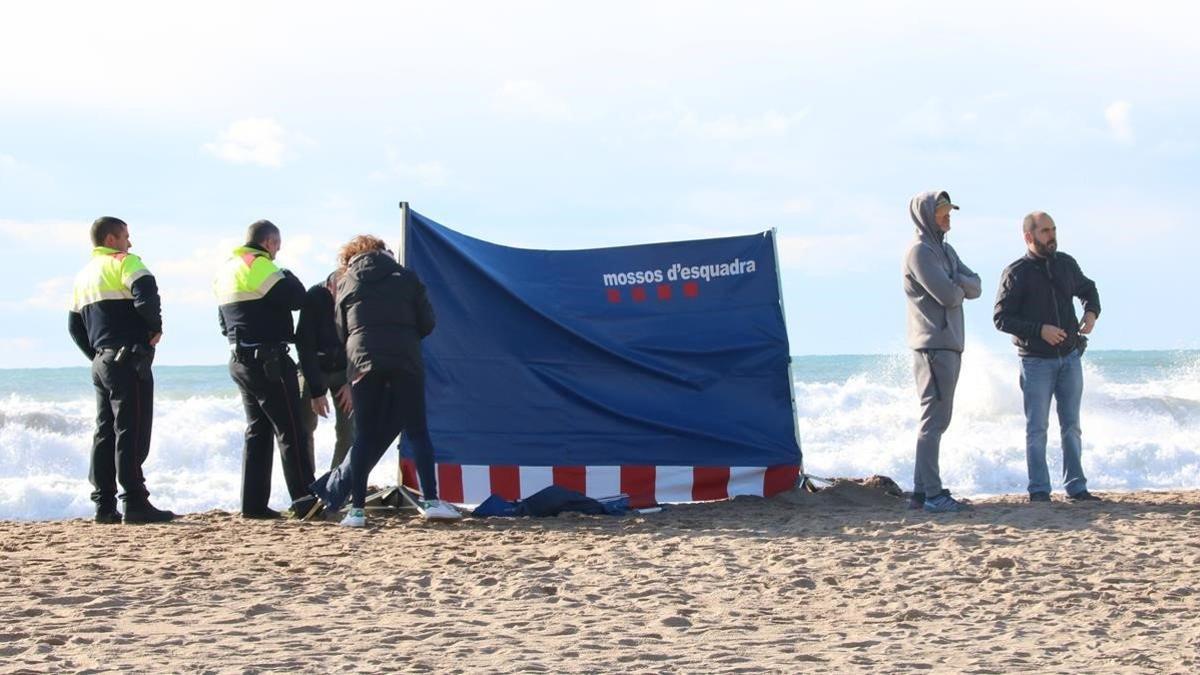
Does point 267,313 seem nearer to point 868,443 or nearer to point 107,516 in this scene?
point 107,516

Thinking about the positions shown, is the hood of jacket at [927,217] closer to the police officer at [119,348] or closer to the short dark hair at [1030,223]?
the short dark hair at [1030,223]

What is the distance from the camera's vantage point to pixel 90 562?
608 cm

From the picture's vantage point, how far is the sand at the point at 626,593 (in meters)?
4.33

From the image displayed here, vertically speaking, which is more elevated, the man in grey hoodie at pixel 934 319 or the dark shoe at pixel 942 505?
the man in grey hoodie at pixel 934 319

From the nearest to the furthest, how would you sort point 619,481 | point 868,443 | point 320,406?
point 320,406, point 619,481, point 868,443

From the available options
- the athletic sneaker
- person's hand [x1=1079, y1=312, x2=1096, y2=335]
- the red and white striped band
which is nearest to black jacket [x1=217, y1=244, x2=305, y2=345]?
the red and white striped band

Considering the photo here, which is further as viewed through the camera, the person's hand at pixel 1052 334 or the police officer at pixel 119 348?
the person's hand at pixel 1052 334

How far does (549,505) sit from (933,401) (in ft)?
6.90

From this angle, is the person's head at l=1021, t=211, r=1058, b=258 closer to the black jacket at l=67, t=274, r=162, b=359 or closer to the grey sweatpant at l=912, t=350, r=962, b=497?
the grey sweatpant at l=912, t=350, r=962, b=497

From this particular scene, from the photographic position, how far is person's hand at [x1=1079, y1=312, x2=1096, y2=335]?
767 centimetres

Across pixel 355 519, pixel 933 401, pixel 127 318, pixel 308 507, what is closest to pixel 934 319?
pixel 933 401

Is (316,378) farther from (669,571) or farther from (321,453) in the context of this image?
(321,453)

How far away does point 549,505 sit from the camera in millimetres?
7555

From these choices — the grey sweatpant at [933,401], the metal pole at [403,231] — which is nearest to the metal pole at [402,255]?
the metal pole at [403,231]
